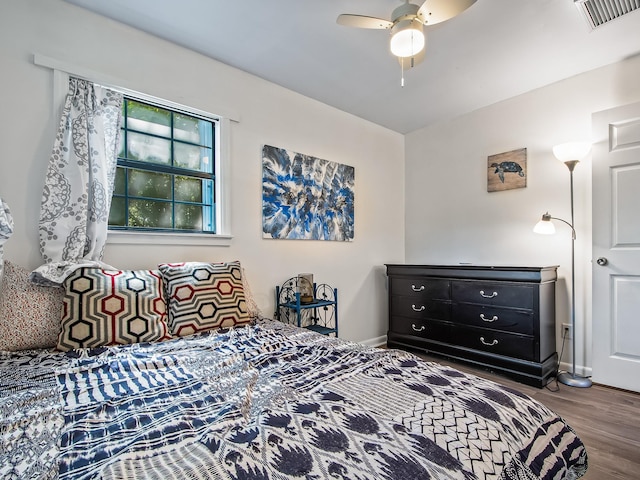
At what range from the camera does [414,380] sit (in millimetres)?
1090

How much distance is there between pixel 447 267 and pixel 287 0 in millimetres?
2405

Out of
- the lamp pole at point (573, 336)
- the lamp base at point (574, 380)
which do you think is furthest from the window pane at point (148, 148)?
the lamp base at point (574, 380)

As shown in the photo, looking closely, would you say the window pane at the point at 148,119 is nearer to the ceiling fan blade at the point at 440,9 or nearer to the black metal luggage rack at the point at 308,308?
the black metal luggage rack at the point at 308,308

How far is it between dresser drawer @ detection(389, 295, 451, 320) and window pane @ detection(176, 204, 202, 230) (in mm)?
2089

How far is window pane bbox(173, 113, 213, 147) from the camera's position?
2402 mm

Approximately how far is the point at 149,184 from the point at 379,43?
1.89 meters

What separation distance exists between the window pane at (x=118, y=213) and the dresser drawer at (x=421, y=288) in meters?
2.51

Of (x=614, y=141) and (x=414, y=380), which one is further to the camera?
(x=614, y=141)

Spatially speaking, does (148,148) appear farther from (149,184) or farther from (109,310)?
(109,310)

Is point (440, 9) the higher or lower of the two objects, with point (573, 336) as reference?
higher

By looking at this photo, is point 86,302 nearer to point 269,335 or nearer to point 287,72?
point 269,335

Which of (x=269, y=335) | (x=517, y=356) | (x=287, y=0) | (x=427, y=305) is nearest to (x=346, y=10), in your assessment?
(x=287, y=0)

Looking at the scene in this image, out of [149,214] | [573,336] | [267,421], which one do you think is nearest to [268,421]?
[267,421]

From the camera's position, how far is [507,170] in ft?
10.3
